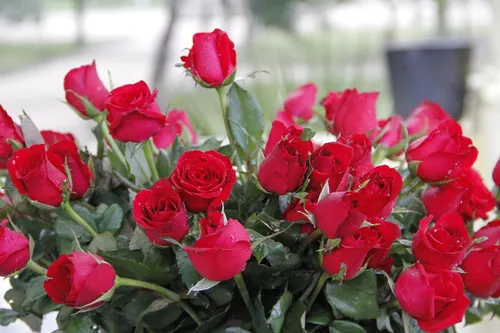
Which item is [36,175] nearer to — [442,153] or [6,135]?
[6,135]

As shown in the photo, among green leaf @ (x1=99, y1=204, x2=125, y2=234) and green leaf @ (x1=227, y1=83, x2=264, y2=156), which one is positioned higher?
green leaf @ (x1=227, y1=83, x2=264, y2=156)

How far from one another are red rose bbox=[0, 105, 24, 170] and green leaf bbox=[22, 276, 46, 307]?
2.8 inches

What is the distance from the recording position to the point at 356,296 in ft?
1.26

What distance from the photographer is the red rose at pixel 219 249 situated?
1.06 feet

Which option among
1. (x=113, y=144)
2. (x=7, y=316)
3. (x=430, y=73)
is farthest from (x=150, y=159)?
(x=430, y=73)

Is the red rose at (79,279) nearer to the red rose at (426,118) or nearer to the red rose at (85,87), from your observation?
the red rose at (85,87)

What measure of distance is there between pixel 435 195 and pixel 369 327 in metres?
0.09

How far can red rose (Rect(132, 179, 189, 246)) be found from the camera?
34cm

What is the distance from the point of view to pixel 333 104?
18.5 inches

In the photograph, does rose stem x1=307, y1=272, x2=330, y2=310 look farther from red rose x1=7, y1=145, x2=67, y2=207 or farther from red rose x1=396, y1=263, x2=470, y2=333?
red rose x1=7, y1=145, x2=67, y2=207

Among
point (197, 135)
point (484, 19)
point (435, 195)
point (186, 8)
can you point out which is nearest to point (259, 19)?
point (186, 8)

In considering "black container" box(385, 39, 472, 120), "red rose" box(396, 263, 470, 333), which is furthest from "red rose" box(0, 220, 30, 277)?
"black container" box(385, 39, 472, 120)

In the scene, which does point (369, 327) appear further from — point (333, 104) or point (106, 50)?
point (106, 50)

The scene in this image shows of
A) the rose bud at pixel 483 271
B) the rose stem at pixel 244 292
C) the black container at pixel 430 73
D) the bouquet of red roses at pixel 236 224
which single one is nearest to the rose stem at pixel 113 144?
the bouquet of red roses at pixel 236 224
